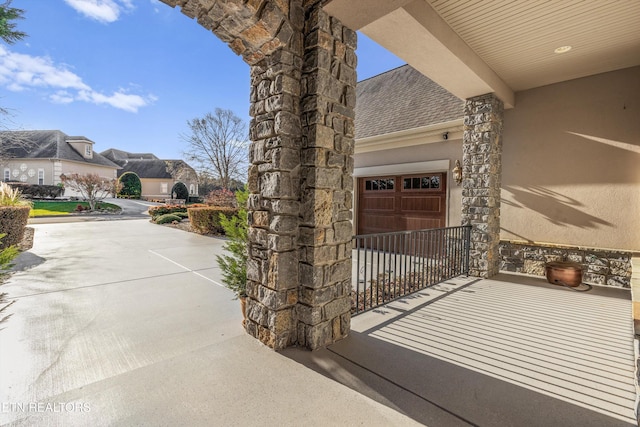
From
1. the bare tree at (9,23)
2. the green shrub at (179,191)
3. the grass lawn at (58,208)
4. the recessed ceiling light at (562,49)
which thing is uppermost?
the bare tree at (9,23)

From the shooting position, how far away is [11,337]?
8.44 feet

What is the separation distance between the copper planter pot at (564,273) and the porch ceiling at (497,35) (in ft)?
10.3

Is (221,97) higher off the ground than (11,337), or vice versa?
(221,97)

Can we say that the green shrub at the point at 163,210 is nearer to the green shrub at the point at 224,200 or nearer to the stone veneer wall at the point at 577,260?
the green shrub at the point at 224,200

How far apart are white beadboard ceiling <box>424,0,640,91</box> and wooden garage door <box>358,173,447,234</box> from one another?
8.65 ft

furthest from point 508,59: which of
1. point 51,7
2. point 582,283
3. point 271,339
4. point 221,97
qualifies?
point 221,97

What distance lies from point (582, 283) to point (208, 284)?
20.4 ft

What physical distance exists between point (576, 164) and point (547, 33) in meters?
2.46

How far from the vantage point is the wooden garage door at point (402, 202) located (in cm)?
641

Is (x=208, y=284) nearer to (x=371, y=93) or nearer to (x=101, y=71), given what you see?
(x=371, y=93)

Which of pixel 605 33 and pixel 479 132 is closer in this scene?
pixel 605 33

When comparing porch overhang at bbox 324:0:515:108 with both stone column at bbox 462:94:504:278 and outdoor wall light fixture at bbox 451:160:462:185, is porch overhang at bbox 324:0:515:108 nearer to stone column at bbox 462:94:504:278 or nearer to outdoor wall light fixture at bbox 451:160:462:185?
stone column at bbox 462:94:504:278

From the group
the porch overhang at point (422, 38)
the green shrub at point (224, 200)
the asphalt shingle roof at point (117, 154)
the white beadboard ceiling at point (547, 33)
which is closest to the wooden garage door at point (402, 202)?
the porch overhang at point (422, 38)

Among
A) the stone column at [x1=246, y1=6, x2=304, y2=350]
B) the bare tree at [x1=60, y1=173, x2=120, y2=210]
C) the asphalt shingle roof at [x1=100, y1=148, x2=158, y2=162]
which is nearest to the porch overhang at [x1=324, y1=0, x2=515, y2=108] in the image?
the stone column at [x1=246, y1=6, x2=304, y2=350]
